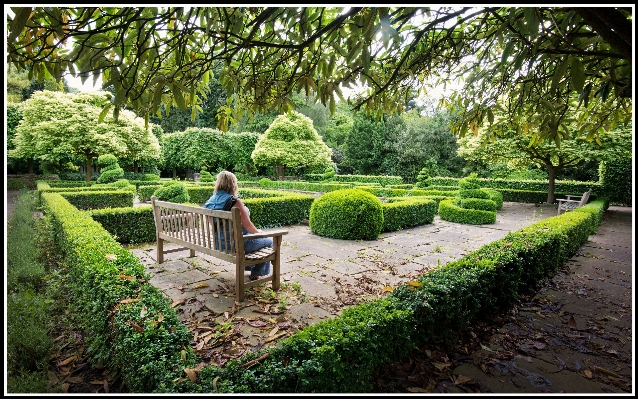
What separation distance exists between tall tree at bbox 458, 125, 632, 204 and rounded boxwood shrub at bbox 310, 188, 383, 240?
6.08 meters

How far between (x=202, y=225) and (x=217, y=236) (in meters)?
0.29

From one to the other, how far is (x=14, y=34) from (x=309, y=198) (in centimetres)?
842

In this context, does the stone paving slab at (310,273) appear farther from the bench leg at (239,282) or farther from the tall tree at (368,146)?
the tall tree at (368,146)

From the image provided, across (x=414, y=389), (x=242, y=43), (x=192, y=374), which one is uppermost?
(x=242, y=43)

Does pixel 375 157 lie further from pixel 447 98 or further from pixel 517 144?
pixel 447 98

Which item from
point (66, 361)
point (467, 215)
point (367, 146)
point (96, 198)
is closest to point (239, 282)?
point (66, 361)

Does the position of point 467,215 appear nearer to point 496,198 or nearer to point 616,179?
point 496,198

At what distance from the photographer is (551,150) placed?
545 inches

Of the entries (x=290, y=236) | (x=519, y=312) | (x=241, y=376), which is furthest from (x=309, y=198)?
(x=241, y=376)

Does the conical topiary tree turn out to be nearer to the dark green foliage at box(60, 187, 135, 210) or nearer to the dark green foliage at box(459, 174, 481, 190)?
the dark green foliage at box(60, 187, 135, 210)

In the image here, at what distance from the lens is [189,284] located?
4.11 meters

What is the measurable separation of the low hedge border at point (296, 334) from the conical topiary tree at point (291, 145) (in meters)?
22.4

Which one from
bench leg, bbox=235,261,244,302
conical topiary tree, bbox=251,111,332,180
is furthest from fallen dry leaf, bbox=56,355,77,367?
conical topiary tree, bbox=251,111,332,180

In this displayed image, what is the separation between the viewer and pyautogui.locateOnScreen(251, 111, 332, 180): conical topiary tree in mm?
25969
